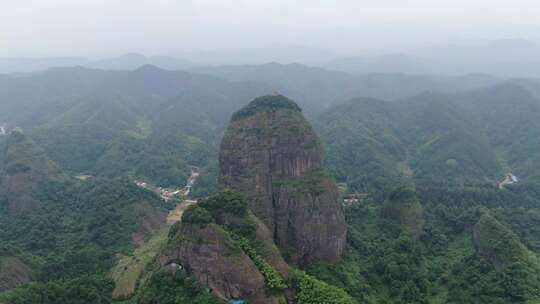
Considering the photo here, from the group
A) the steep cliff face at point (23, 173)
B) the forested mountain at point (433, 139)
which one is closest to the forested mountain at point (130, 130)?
the steep cliff face at point (23, 173)

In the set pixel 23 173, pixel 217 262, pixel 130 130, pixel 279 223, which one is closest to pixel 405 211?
pixel 279 223

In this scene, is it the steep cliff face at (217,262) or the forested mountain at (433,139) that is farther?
the forested mountain at (433,139)

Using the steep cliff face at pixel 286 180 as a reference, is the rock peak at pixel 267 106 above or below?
above

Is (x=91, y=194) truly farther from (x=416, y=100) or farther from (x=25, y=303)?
(x=416, y=100)

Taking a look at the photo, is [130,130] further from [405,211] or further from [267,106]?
[405,211]

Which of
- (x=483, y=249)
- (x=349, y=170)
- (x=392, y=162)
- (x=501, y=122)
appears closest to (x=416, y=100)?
(x=501, y=122)

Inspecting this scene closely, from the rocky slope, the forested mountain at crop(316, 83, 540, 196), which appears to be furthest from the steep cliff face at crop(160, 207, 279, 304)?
the forested mountain at crop(316, 83, 540, 196)

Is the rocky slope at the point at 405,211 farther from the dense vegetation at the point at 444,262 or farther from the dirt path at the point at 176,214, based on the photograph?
the dirt path at the point at 176,214
